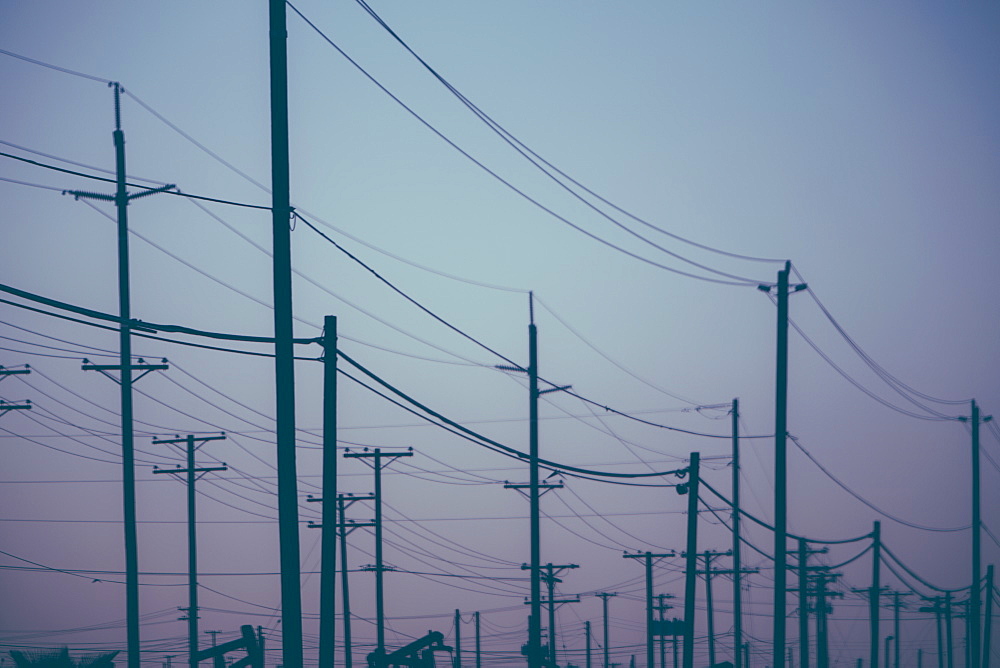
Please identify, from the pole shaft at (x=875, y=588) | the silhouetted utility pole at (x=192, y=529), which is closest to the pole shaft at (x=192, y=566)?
the silhouetted utility pole at (x=192, y=529)

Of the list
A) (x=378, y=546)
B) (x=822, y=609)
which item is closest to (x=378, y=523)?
(x=378, y=546)

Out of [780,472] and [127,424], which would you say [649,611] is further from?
[127,424]

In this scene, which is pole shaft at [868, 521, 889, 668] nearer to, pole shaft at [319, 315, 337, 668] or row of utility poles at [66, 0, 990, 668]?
row of utility poles at [66, 0, 990, 668]

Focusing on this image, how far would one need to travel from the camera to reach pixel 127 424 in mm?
27578

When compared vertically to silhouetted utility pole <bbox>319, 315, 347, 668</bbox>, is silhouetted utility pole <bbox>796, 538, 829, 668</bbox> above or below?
below

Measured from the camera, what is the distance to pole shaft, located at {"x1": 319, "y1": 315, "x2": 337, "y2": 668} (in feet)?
63.9

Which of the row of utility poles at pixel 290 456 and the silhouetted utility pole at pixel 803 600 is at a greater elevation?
the row of utility poles at pixel 290 456

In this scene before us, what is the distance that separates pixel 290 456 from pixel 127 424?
12.3m

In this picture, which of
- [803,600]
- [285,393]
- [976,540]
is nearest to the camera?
[285,393]

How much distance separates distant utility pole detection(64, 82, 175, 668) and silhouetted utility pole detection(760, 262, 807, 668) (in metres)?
14.3

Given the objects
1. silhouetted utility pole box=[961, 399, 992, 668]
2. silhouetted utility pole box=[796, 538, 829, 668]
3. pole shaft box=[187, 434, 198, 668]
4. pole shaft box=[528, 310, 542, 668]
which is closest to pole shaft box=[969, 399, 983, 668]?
silhouetted utility pole box=[961, 399, 992, 668]

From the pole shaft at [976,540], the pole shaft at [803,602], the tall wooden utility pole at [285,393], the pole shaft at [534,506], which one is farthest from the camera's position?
the pole shaft at [976,540]

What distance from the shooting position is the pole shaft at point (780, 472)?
96.4 feet

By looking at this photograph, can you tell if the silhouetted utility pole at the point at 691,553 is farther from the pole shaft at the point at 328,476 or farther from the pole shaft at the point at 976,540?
the pole shaft at the point at 976,540
